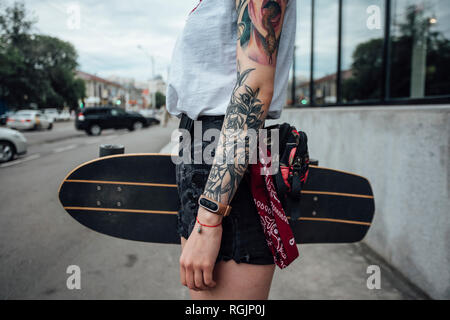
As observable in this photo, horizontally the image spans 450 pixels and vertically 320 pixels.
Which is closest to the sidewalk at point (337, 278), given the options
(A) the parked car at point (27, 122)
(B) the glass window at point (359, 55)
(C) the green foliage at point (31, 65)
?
(B) the glass window at point (359, 55)

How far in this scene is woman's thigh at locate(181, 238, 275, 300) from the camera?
91 cm

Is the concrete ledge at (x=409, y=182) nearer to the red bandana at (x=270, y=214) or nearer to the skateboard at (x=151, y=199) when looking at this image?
the skateboard at (x=151, y=199)

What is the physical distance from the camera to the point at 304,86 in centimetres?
790

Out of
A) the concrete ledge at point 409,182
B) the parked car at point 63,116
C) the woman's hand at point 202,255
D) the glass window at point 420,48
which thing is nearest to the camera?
the woman's hand at point 202,255

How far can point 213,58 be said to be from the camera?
96cm

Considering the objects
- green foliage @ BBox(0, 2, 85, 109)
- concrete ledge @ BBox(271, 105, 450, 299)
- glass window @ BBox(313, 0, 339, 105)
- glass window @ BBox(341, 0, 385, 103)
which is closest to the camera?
concrete ledge @ BBox(271, 105, 450, 299)

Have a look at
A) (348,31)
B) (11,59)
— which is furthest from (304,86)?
(11,59)

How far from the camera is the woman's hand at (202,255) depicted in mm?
821

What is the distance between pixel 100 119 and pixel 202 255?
21.0 meters

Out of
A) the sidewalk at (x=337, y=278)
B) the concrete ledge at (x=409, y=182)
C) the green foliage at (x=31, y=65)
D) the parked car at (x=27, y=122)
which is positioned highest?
the green foliage at (x=31, y=65)

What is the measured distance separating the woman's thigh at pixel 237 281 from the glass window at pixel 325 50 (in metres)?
5.50

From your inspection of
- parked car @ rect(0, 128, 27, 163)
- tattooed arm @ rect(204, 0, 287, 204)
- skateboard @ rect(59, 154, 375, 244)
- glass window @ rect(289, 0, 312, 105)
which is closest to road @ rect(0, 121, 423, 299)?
skateboard @ rect(59, 154, 375, 244)

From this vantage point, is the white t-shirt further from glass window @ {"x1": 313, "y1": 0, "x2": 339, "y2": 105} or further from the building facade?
glass window @ {"x1": 313, "y1": 0, "x2": 339, "y2": 105}

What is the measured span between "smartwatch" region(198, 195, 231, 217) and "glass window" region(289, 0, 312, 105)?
6.61m
